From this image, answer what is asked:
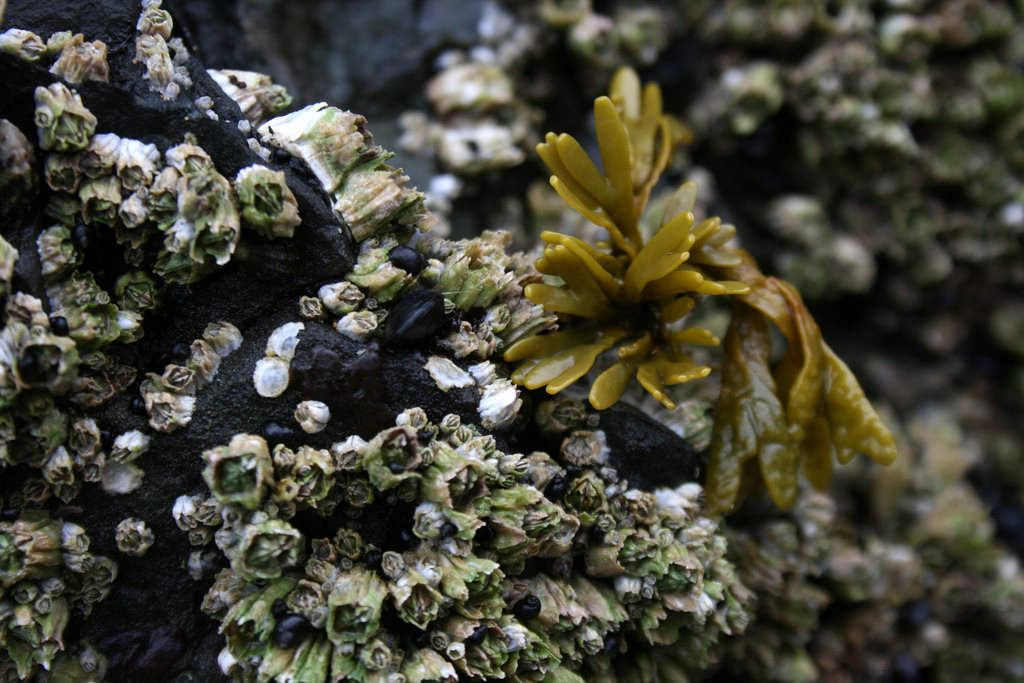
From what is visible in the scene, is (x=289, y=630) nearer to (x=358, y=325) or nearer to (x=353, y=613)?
(x=353, y=613)

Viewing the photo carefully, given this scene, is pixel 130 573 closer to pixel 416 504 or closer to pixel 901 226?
pixel 416 504

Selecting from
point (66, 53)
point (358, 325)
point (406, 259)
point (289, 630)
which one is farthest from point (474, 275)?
point (66, 53)

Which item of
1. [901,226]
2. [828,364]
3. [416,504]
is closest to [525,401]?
[416,504]

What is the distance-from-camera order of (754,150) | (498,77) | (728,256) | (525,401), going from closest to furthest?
(525,401), (728,256), (498,77), (754,150)

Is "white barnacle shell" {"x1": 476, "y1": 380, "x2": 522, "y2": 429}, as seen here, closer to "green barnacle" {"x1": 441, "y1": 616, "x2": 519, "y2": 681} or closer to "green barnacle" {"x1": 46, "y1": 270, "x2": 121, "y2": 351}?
"green barnacle" {"x1": 441, "y1": 616, "x2": 519, "y2": 681}

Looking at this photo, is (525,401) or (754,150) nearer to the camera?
(525,401)

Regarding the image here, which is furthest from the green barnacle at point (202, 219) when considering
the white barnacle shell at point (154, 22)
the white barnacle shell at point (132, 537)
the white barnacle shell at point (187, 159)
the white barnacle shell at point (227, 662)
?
the white barnacle shell at point (227, 662)
